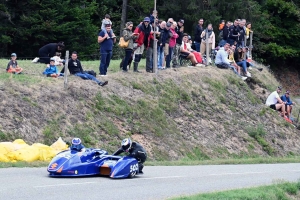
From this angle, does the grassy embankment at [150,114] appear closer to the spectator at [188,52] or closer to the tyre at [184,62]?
the spectator at [188,52]

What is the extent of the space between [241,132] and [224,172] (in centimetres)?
1056

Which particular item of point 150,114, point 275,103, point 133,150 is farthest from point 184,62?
point 133,150

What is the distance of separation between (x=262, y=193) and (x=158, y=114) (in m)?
11.9

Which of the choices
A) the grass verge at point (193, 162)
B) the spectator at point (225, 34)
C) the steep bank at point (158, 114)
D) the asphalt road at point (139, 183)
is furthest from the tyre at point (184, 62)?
the asphalt road at point (139, 183)

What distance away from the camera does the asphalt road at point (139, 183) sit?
1406 centimetres

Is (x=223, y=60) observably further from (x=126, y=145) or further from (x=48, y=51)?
(x=126, y=145)

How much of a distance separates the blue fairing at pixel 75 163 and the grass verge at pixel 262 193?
3.42 metres

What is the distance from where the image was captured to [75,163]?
54.7 ft

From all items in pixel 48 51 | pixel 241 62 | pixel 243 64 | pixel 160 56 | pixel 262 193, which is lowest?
pixel 262 193

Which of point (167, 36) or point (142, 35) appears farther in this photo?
point (167, 36)

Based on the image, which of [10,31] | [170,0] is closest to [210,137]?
[10,31]

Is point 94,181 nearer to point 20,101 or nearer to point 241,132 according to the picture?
point 20,101

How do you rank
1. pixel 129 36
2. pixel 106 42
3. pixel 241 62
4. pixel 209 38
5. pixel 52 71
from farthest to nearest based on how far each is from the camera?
pixel 241 62 → pixel 209 38 → pixel 129 36 → pixel 106 42 → pixel 52 71

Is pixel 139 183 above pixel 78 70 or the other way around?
the other way around
